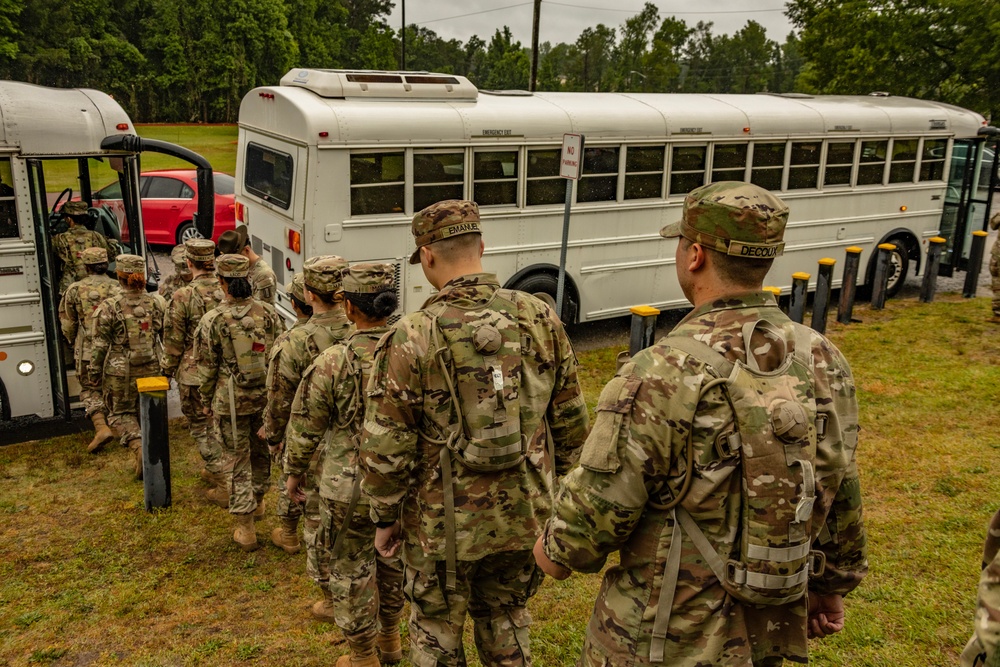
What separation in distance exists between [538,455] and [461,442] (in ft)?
1.35

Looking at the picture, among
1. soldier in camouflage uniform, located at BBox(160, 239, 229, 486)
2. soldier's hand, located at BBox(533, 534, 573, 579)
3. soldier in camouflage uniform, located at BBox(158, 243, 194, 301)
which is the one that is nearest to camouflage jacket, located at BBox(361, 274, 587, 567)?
soldier's hand, located at BBox(533, 534, 573, 579)

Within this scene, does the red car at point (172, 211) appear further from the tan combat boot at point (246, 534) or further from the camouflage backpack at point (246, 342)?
the tan combat boot at point (246, 534)

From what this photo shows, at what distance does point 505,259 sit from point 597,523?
754cm

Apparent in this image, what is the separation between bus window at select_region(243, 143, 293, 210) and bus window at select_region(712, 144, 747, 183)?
5.37 metres

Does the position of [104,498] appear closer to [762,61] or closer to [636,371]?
[636,371]

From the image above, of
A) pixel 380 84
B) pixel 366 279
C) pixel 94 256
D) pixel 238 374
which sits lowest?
pixel 238 374

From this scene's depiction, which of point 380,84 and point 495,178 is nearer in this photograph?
point 380,84

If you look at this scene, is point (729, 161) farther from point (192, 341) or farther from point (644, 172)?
point (192, 341)

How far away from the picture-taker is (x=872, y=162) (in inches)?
493

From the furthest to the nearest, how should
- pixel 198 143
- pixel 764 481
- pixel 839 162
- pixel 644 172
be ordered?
1. pixel 198 143
2. pixel 839 162
3. pixel 644 172
4. pixel 764 481

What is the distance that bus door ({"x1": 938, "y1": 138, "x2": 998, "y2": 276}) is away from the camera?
13344mm

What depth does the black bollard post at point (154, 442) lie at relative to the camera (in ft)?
20.8

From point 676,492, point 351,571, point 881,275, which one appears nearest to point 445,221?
point 676,492

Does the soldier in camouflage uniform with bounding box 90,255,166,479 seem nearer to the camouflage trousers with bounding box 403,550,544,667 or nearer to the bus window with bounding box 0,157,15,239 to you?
the bus window with bounding box 0,157,15,239
